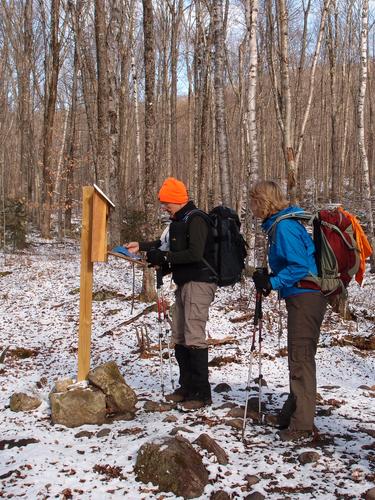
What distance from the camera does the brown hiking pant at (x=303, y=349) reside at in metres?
3.59

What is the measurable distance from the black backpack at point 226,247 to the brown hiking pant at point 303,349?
739mm

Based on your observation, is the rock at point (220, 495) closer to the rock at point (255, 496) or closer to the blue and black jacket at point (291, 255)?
the rock at point (255, 496)

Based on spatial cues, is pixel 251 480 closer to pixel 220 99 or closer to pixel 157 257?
pixel 157 257

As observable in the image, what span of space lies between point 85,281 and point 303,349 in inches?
87.7

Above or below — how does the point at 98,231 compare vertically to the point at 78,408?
above

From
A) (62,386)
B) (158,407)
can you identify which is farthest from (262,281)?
(62,386)

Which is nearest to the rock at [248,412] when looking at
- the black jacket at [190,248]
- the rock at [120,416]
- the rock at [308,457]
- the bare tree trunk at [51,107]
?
the rock at [308,457]

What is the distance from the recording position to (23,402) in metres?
4.61

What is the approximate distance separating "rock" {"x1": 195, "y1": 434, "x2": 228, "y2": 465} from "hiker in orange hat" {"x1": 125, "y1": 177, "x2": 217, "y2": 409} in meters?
0.81

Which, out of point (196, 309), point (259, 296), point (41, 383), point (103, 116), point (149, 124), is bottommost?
point (41, 383)

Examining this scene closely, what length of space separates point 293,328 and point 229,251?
3.20 feet

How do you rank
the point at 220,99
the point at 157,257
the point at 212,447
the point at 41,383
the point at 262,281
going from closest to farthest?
the point at 212,447 < the point at 262,281 < the point at 157,257 < the point at 41,383 < the point at 220,99

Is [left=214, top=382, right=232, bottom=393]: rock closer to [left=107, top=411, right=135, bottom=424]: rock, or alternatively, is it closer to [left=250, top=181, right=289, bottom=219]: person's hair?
[left=107, top=411, right=135, bottom=424]: rock

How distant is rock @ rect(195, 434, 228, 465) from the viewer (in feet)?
10.9
